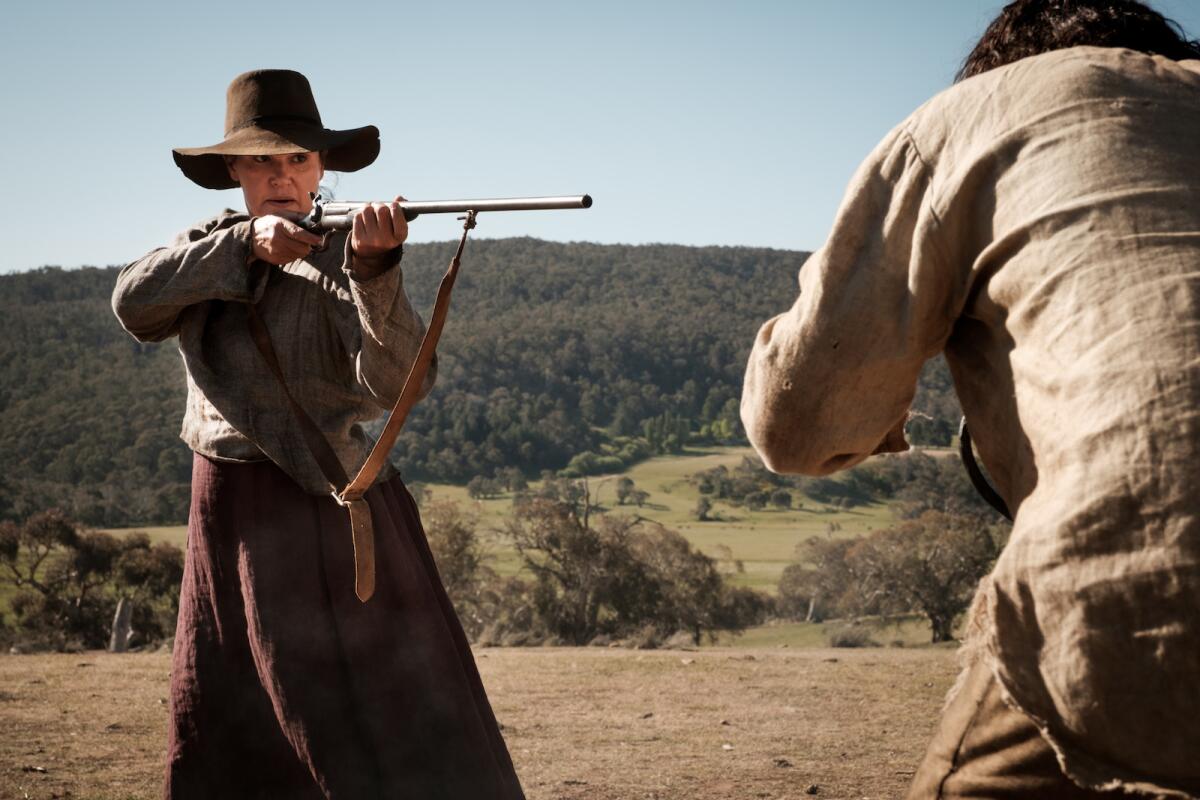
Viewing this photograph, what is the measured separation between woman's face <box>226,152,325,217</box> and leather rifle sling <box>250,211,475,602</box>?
0.48 meters

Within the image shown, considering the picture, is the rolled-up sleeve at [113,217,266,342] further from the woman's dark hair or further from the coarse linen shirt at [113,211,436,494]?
the woman's dark hair

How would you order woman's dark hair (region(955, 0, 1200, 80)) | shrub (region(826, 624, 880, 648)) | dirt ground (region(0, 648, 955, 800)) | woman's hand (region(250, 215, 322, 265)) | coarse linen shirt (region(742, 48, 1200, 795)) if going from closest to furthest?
coarse linen shirt (region(742, 48, 1200, 795)) → woman's dark hair (region(955, 0, 1200, 80)) → woman's hand (region(250, 215, 322, 265)) → dirt ground (region(0, 648, 955, 800)) → shrub (region(826, 624, 880, 648))

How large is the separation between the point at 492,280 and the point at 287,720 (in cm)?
7397

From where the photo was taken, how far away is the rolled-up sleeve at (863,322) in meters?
1.92

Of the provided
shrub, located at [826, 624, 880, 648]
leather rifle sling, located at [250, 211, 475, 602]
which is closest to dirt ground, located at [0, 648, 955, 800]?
shrub, located at [826, 624, 880, 648]

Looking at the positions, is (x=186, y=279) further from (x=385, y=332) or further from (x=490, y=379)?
(x=490, y=379)

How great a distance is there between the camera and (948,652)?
10328 millimetres

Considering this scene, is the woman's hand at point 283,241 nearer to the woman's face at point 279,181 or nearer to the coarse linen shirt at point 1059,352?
the woman's face at point 279,181

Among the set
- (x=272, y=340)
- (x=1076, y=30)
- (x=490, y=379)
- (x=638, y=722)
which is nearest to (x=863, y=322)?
(x=1076, y=30)

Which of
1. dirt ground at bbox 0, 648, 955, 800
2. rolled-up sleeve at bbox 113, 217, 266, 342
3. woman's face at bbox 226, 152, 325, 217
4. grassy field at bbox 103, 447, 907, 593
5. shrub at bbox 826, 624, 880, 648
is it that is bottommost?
grassy field at bbox 103, 447, 907, 593

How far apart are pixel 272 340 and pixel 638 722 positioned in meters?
4.23

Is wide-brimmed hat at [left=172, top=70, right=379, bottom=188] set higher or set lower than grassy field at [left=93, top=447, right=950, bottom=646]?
higher

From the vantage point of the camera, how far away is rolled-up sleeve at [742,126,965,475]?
6.29ft

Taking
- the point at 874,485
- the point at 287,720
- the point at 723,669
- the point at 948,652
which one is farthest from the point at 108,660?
the point at 874,485
